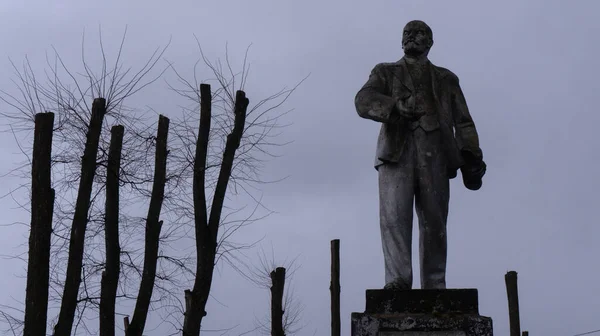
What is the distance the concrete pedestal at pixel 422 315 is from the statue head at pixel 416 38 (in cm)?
250

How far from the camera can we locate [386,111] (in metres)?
9.70

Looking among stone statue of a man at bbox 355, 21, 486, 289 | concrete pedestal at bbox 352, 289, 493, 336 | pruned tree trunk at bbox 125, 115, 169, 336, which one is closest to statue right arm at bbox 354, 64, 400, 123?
stone statue of a man at bbox 355, 21, 486, 289

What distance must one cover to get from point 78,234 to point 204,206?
209 cm

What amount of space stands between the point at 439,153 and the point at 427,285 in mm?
1237

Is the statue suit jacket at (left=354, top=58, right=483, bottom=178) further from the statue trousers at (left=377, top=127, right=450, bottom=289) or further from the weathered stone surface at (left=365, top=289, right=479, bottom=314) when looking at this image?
the weathered stone surface at (left=365, top=289, right=479, bottom=314)

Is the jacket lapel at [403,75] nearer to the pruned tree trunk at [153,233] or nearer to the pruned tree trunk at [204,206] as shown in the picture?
the pruned tree trunk at [204,206]

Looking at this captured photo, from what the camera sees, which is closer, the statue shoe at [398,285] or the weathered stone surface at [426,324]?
the weathered stone surface at [426,324]

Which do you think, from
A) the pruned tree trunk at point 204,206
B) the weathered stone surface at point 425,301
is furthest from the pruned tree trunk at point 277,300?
the weathered stone surface at point 425,301

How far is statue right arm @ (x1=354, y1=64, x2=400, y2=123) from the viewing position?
9.72 meters

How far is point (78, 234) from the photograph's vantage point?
48.3 feet

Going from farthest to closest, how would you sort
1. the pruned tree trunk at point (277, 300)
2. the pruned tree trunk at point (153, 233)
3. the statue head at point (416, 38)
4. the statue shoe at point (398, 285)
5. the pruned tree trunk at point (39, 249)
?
the pruned tree trunk at point (277, 300) < the pruned tree trunk at point (153, 233) < the pruned tree trunk at point (39, 249) < the statue head at point (416, 38) < the statue shoe at point (398, 285)

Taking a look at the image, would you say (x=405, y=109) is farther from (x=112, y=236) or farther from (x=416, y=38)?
(x=112, y=236)

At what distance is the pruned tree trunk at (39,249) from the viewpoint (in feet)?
43.5

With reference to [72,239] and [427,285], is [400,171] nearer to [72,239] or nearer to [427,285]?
[427,285]
